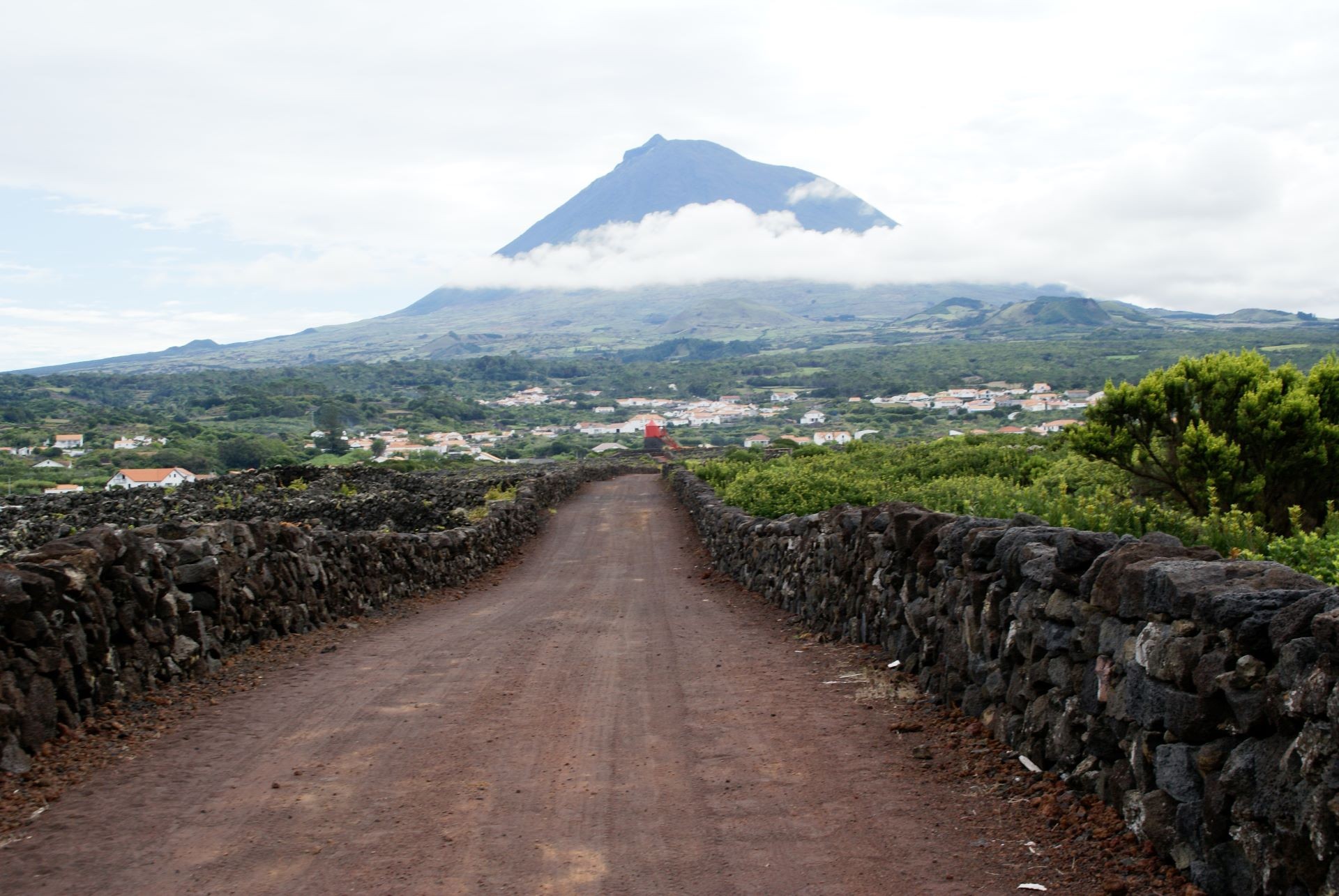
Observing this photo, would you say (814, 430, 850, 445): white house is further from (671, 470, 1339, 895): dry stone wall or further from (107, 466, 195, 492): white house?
(671, 470, 1339, 895): dry stone wall

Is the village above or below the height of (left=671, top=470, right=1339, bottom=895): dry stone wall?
below

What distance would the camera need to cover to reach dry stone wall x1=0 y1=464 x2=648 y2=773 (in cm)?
684

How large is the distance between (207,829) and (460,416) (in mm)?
133920

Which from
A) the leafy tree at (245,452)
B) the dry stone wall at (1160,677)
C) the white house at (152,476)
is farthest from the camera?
the leafy tree at (245,452)

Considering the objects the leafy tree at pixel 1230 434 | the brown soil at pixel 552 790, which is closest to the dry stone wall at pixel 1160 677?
the brown soil at pixel 552 790

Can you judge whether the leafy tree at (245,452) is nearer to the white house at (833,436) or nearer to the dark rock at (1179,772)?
the white house at (833,436)

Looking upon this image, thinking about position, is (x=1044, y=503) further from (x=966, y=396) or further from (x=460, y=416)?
(x=460, y=416)

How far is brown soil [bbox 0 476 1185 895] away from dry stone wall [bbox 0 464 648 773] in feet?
1.02

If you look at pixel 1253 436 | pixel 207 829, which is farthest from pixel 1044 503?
pixel 207 829

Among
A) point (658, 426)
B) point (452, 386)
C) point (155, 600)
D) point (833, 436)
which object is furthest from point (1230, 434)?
point (452, 386)

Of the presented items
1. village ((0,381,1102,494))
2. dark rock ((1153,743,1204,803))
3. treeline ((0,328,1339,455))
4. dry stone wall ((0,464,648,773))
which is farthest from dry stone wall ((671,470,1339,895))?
treeline ((0,328,1339,455))

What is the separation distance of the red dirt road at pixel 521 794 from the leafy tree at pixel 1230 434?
17.9ft

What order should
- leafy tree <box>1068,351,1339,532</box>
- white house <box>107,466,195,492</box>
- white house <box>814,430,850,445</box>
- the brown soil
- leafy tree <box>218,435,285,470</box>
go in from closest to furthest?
the brown soil < leafy tree <box>1068,351,1339,532</box> < white house <box>107,466,195,492</box> < leafy tree <box>218,435,285,470</box> < white house <box>814,430,850,445</box>

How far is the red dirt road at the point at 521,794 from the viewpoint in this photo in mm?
5148
